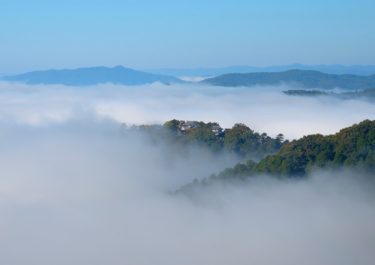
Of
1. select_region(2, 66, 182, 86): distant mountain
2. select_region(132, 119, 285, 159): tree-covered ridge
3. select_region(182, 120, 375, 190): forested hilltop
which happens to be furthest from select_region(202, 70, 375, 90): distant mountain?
select_region(182, 120, 375, 190): forested hilltop

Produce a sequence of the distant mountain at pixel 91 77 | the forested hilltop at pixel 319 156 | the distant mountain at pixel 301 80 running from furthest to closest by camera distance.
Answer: the distant mountain at pixel 91 77 < the distant mountain at pixel 301 80 < the forested hilltop at pixel 319 156

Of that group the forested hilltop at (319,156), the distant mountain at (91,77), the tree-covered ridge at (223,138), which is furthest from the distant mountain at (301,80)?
the forested hilltop at (319,156)

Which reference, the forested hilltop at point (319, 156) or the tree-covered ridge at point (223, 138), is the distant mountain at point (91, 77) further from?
the forested hilltop at point (319, 156)

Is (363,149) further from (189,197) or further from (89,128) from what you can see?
(89,128)

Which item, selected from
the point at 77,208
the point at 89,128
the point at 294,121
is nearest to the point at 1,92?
the point at 89,128

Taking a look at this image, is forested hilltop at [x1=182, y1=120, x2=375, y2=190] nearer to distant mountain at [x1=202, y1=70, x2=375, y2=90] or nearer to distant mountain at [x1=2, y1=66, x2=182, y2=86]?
distant mountain at [x1=202, y1=70, x2=375, y2=90]

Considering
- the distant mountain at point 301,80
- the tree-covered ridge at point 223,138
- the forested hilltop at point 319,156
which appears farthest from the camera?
the distant mountain at point 301,80
